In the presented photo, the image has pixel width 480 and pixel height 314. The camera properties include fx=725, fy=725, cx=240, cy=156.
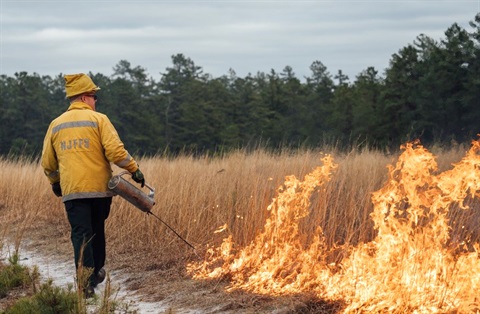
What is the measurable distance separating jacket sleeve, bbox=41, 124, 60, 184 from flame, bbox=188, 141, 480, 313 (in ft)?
5.79

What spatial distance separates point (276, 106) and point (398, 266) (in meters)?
59.1

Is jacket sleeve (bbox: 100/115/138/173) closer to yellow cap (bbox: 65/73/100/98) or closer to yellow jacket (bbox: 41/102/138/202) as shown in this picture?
yellow jacket (bbox: 41/102/138/202)

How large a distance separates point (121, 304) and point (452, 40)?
32.9 meters

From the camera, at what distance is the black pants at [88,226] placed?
6566 mm

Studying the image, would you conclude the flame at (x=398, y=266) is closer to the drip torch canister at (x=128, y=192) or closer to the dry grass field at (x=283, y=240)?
the dry grass field at (x=283, y=240)

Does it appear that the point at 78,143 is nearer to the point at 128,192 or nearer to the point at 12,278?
the point at 128,192

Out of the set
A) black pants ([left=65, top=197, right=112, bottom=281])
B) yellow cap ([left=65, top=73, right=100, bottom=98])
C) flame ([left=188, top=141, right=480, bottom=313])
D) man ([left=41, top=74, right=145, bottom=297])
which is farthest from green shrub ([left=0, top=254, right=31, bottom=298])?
Result: flame ([left=188, top=141, right=480, bottom=313])

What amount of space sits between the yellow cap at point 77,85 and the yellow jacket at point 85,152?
21 centimetres

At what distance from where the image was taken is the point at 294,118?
5859cm

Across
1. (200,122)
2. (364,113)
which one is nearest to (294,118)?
(200,122)

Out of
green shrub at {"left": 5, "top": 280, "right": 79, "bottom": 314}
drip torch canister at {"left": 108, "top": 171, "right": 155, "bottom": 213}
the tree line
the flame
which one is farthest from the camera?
the tree line

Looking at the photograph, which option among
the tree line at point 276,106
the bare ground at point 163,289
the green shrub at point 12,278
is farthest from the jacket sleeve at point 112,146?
the tree line at point 276,106

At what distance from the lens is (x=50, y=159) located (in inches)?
263

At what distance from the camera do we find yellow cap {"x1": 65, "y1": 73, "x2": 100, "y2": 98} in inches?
262
